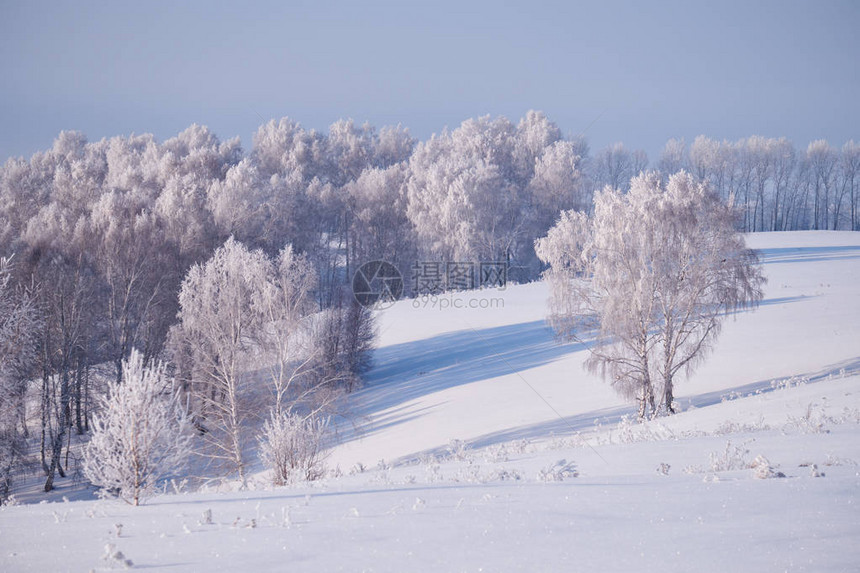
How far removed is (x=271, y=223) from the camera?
39188mm

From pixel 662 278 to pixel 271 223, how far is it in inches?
1054

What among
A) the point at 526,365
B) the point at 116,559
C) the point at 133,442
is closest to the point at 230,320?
the point at 526,365

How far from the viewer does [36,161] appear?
177ft

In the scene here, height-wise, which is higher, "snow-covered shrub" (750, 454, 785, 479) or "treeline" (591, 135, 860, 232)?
"treeline" (591, 135, 860, 232)

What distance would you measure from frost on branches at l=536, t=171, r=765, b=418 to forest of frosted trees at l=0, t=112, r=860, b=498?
1.52 m

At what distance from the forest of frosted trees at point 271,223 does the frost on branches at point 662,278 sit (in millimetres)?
1523

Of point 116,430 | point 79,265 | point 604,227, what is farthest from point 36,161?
point 116,430

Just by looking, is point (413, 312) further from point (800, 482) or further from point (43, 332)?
point (800, 482)

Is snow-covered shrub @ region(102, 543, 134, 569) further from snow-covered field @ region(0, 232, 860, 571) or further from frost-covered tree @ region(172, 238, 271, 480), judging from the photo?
frost-covered tree @ region(172, 238, 271, 480)

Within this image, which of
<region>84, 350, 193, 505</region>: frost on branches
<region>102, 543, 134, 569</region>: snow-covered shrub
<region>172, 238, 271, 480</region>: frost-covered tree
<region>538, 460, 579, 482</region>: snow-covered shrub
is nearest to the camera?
<region>102, 543, 134, 569</region>: snow-covered shrub

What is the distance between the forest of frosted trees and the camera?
68.9 ft

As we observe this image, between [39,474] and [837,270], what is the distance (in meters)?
41.1

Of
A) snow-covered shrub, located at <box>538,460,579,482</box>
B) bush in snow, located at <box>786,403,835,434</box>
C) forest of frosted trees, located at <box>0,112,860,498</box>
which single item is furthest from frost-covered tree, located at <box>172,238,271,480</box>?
bush in snow, located at <box>786,403,835,434</box>

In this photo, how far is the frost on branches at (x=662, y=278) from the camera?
1873 cm
